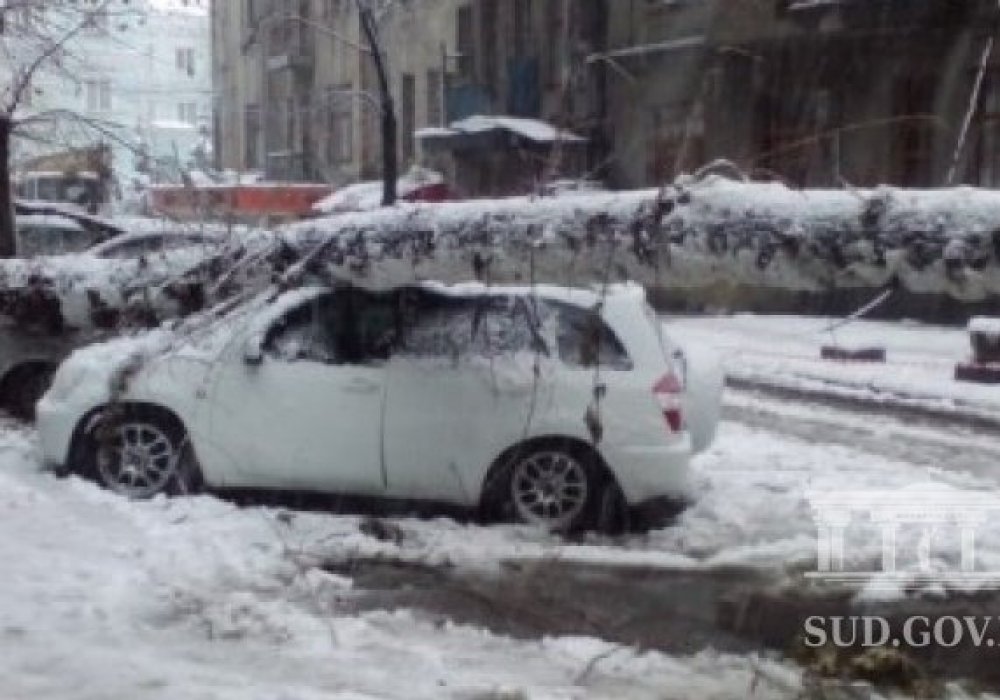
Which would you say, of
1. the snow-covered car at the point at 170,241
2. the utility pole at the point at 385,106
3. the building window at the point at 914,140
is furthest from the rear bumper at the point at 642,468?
the building window at the point at 914,140

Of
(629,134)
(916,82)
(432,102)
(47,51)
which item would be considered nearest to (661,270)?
(47,51)

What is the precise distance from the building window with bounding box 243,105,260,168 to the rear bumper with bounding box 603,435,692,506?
43.2 metres

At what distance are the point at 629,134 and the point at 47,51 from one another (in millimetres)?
14881

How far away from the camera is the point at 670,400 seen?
8.33 m

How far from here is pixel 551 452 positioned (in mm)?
8305

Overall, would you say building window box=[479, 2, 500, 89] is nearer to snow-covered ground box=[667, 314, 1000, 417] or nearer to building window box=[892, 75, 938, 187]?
building window box=[892, 75, 938, 187]

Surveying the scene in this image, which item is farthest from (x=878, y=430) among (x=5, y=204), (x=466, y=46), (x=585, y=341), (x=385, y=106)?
(x=466, y=46)

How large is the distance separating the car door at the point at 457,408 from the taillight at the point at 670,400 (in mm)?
635

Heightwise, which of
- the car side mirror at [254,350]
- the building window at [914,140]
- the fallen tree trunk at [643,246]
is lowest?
the car side mirror at [254,350]

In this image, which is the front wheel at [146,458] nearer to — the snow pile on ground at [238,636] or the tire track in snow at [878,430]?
the snow pile on ground at [238,636]

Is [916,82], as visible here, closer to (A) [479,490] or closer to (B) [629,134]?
(B) [629,134]

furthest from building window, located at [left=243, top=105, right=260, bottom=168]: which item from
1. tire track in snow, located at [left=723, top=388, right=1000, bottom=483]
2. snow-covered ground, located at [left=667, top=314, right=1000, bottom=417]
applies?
tire track in snow, located at [left=723, top=388, right=1000, bottom=483]

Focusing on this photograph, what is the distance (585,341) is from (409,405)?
106 centimetres

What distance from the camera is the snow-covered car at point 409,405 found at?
8273 millimetres
